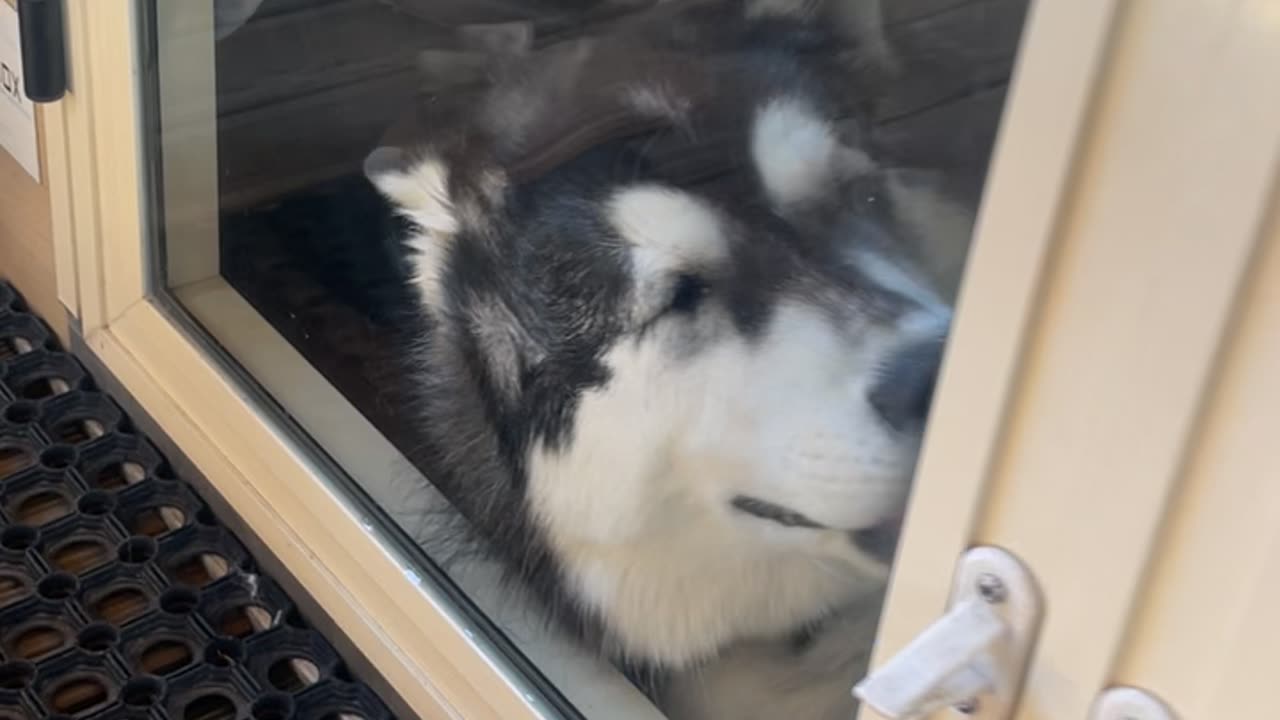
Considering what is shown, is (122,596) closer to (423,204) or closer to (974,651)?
(423,204)

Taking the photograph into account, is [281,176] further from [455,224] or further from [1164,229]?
[1164,229]

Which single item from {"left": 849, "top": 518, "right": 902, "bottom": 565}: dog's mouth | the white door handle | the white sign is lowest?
the white sign

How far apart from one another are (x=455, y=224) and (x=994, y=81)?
0.45m

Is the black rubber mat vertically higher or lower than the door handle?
lower

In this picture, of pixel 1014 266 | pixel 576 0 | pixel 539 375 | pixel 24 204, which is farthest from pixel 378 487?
pixel 1014 266

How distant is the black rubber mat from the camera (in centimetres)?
100

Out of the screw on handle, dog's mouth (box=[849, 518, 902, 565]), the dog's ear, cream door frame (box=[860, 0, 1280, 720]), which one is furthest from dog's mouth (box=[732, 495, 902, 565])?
the screw on handle

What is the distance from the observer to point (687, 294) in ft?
2.65

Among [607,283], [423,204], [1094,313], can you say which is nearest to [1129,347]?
[1094,313]

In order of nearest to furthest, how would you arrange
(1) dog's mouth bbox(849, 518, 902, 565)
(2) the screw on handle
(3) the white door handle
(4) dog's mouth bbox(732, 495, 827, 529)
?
(3) the white door handle, (1) dog's mouth bbox(849, 518, 902, 565), (4) dog's mouth bbox(732, 495, 827, 529), (2) the screw on handle

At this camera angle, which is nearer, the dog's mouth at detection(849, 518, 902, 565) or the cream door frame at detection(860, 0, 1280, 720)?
the cream door frame at detection(860, 0, 1280, 720)

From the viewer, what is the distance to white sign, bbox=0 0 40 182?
1.19 meters

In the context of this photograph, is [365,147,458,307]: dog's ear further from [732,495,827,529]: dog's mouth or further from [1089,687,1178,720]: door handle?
[1089,687,1178,720]: door handle

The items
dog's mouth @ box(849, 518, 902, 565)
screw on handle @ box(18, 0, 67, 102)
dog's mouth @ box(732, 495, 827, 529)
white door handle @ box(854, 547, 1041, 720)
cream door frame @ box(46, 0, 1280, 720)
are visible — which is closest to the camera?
cream door frame @ box(46, 0, 1280, 720)
